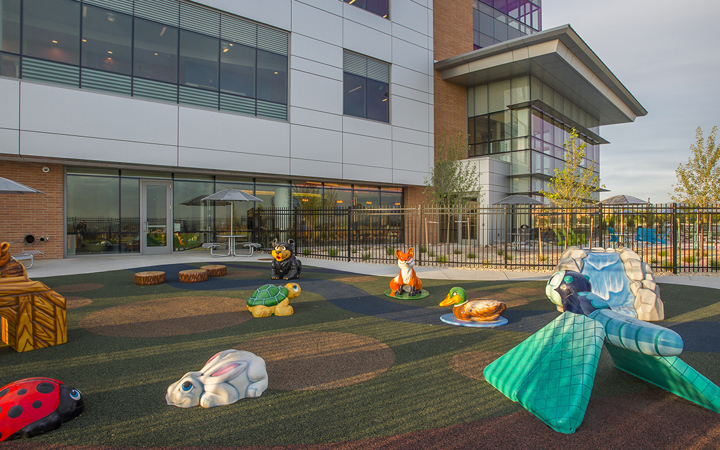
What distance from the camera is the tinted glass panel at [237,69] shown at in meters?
16.0

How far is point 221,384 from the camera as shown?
3359 mm

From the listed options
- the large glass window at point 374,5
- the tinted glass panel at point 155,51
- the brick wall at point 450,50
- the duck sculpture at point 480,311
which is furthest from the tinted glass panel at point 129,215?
the brick wall at point 450,50

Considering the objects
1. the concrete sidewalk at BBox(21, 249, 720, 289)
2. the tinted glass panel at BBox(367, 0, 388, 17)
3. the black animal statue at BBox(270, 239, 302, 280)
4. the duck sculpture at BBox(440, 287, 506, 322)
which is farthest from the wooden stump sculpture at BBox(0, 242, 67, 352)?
the tinted glass panel at BBox(367, 0, 388, 17)

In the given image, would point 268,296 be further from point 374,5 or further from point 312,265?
point 374,5

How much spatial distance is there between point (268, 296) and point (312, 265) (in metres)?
6.51

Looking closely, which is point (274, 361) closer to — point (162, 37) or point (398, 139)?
point (162, 37)

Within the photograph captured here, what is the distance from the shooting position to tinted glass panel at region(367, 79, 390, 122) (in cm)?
1995

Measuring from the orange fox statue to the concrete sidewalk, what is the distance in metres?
2.74

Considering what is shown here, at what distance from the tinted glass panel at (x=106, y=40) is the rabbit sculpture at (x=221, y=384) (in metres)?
14.5

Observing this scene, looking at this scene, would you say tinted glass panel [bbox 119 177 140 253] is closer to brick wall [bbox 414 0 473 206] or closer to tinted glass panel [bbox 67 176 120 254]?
tinted glass panel [bbox 67 176 120 254]

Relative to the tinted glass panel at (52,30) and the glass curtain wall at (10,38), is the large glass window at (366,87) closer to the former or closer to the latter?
the tinted glass panel at (52,30)

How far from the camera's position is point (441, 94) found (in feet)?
77.3

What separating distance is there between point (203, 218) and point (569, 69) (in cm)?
2090

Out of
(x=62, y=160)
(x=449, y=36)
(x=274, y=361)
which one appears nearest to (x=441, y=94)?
(x=449, y=36)
